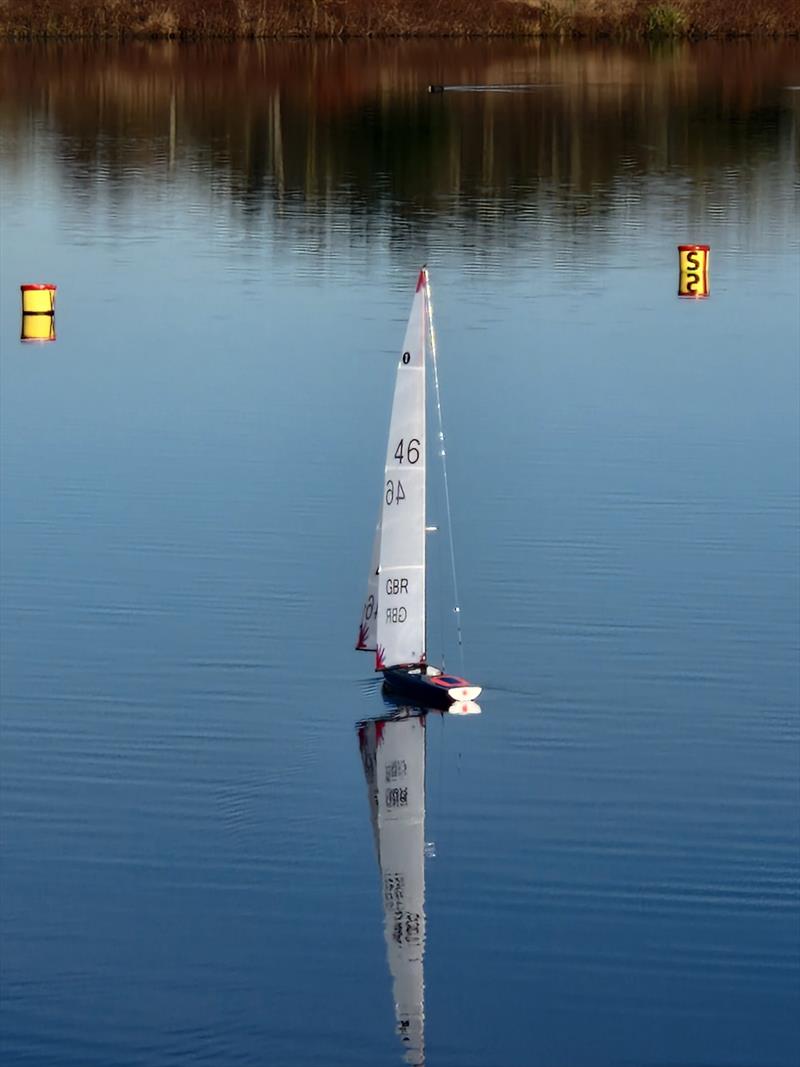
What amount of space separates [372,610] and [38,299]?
2400 cm

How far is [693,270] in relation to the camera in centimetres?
5778

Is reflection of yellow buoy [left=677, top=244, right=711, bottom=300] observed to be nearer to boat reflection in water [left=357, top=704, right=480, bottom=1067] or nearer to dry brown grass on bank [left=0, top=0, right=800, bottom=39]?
boat reflection in water [left=357, top=704, right=480, bottom=1067]

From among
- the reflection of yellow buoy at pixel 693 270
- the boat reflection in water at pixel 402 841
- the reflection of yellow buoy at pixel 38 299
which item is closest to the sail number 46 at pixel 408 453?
the boat reflection in water at pixel 402 841

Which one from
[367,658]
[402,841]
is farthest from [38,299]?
[402,841]

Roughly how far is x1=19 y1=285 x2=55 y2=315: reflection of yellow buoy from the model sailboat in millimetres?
23637

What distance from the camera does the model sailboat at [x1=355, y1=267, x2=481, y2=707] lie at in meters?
29.2

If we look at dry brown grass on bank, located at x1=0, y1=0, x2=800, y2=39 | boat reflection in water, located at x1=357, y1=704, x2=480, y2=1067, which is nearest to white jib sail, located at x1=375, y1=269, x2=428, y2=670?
boat reflection in water, located at x1=357, y1=704, x2=480, y2=1067

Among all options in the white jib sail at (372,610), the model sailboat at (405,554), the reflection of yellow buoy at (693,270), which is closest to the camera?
the model sailboat at (405,554)

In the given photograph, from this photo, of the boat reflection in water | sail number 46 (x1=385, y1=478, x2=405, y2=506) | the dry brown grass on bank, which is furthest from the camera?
the dry brown grass on bank

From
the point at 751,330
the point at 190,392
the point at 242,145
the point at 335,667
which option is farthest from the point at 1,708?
the point at 242,145

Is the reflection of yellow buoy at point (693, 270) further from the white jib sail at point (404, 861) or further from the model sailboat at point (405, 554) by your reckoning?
the white jib sail at point (404, 861)

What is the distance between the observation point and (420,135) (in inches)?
3361

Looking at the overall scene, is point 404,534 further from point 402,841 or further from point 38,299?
point 38,299

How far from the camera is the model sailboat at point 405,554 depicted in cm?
2920
